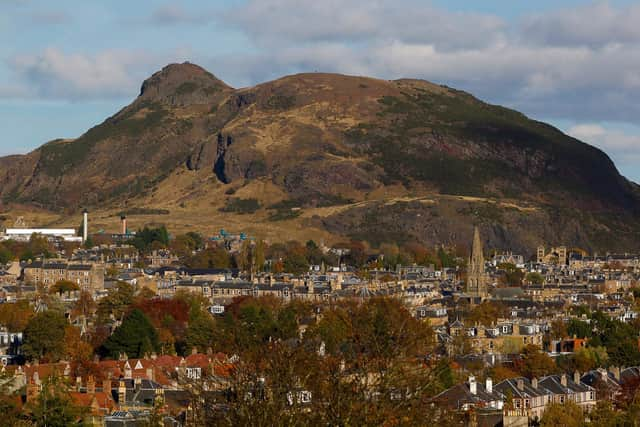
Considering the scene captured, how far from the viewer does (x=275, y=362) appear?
41.4 metres

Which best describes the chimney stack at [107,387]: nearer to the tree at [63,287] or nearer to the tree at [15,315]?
the tree at [15,315]

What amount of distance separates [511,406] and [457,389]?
5.53 metres

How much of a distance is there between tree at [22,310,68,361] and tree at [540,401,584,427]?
153ft

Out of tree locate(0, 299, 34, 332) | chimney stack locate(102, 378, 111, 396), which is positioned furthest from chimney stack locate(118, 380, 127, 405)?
tree locate(0, 299, 34, 332)

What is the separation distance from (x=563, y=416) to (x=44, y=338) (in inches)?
2174

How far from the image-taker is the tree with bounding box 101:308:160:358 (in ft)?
389

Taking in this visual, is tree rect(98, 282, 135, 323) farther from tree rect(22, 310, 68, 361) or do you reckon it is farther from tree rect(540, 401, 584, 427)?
tree rect(540, 401, 584, 427)

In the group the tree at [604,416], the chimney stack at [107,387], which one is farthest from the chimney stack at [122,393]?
the tree at [604,416]

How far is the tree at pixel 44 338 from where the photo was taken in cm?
11882

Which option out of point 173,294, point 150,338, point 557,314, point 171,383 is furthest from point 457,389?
point 173,294

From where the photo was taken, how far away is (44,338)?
121 m

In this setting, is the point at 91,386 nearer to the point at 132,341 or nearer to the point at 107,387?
the point at 107,387

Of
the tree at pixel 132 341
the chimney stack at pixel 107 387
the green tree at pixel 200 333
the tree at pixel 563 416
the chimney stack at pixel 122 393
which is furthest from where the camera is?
the green tree at pixel 200 333

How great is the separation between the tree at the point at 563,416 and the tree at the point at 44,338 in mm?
46767
